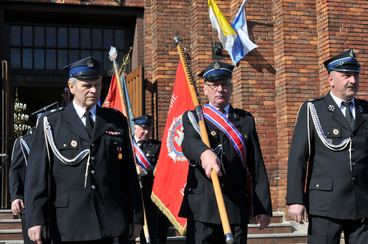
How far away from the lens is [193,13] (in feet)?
41.6

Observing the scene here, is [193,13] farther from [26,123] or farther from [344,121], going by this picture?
[344,121]

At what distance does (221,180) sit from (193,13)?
7802mm

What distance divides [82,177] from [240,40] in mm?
7589

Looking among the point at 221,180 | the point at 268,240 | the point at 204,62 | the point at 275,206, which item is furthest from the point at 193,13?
the point at 221,180

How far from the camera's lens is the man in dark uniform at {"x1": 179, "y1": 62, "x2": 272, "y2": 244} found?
5297 millimetres

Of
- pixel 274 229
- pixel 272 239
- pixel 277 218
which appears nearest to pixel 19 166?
pixel 272 239

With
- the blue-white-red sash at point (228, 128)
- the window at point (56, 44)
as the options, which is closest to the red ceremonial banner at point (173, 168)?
the blue-white-red sash at point (228, 128)

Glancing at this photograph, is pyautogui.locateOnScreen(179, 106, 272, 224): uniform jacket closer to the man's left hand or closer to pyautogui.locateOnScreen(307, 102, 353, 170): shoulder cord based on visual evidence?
the man's left hand

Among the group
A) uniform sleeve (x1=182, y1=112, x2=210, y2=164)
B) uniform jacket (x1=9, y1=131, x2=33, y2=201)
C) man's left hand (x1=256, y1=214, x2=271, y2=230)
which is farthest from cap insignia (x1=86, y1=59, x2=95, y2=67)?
uniform jacket (x1=9, y1=131, x2=33, y2=201)

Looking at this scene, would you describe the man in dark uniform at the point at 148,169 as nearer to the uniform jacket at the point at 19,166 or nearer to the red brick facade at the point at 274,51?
the uniform jacket at the point at 19,166

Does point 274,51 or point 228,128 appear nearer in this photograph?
point 228,128

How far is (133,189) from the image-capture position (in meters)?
4.89

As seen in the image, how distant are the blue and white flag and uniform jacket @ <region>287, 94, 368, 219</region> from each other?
21.5ft

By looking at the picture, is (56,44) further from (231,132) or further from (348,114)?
(348,114)
